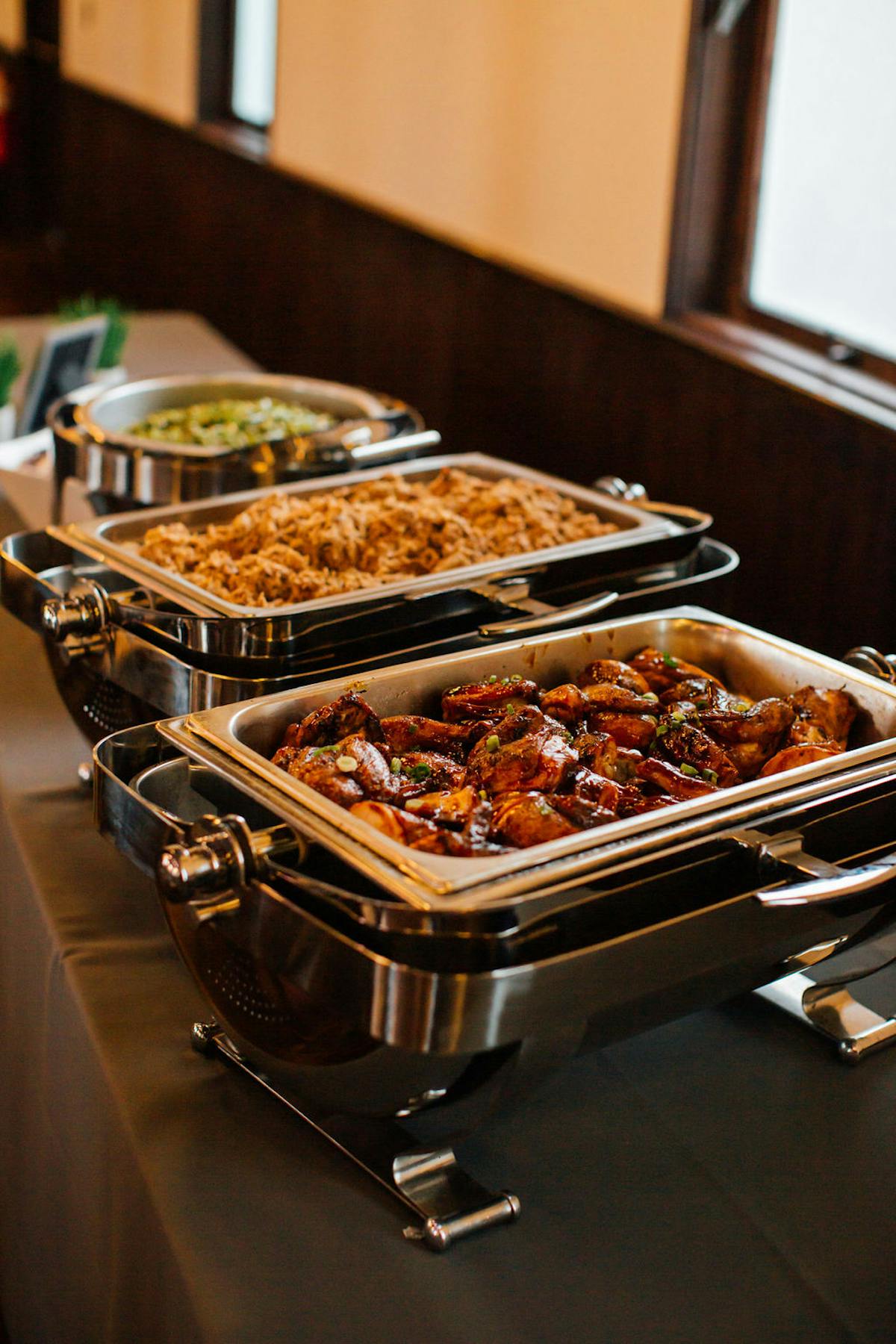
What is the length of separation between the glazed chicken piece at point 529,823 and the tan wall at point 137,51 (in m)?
4.42

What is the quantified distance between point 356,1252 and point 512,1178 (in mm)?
120

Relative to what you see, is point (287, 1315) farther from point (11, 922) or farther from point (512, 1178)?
point (11, 922)

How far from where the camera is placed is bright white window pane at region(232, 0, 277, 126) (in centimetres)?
441

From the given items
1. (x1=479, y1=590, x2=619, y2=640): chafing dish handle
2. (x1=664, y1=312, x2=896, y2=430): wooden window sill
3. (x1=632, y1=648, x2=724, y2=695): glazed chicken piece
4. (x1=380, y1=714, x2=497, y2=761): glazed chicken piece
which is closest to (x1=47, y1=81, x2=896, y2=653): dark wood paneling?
(x1=664, y1=312, x2=896, y2=430): wooden window sill

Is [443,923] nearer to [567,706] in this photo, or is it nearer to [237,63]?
[567,706]

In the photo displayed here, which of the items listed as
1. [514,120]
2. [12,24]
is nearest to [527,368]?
[514,120]

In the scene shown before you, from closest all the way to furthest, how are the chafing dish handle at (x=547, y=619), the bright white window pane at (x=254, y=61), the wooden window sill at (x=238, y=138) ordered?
the chafing dish handle at (x=547, y=619) < the wooden window sill at (x=238, y=138) < the bright white window pane at (x=254, y=61)

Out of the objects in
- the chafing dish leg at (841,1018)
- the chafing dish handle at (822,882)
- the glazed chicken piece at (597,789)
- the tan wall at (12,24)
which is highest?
the tan wall at (12,24)

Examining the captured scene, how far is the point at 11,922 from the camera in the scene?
1.29 meters

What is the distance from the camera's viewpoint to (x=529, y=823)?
867mm

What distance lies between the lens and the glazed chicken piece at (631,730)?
40.9 inches

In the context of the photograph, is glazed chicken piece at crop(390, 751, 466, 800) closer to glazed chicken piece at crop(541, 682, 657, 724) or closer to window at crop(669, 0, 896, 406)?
glazed chicken piece at crop(541, 682, 657, 724)

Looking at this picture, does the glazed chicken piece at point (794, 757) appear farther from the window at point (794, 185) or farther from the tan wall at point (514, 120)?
the tan wall at point (514, 120)

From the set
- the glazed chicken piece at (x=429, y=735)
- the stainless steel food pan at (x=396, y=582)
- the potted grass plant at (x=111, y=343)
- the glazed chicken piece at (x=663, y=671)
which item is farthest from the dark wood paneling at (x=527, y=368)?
the glazed chicken piece at (x=429, y=735)
